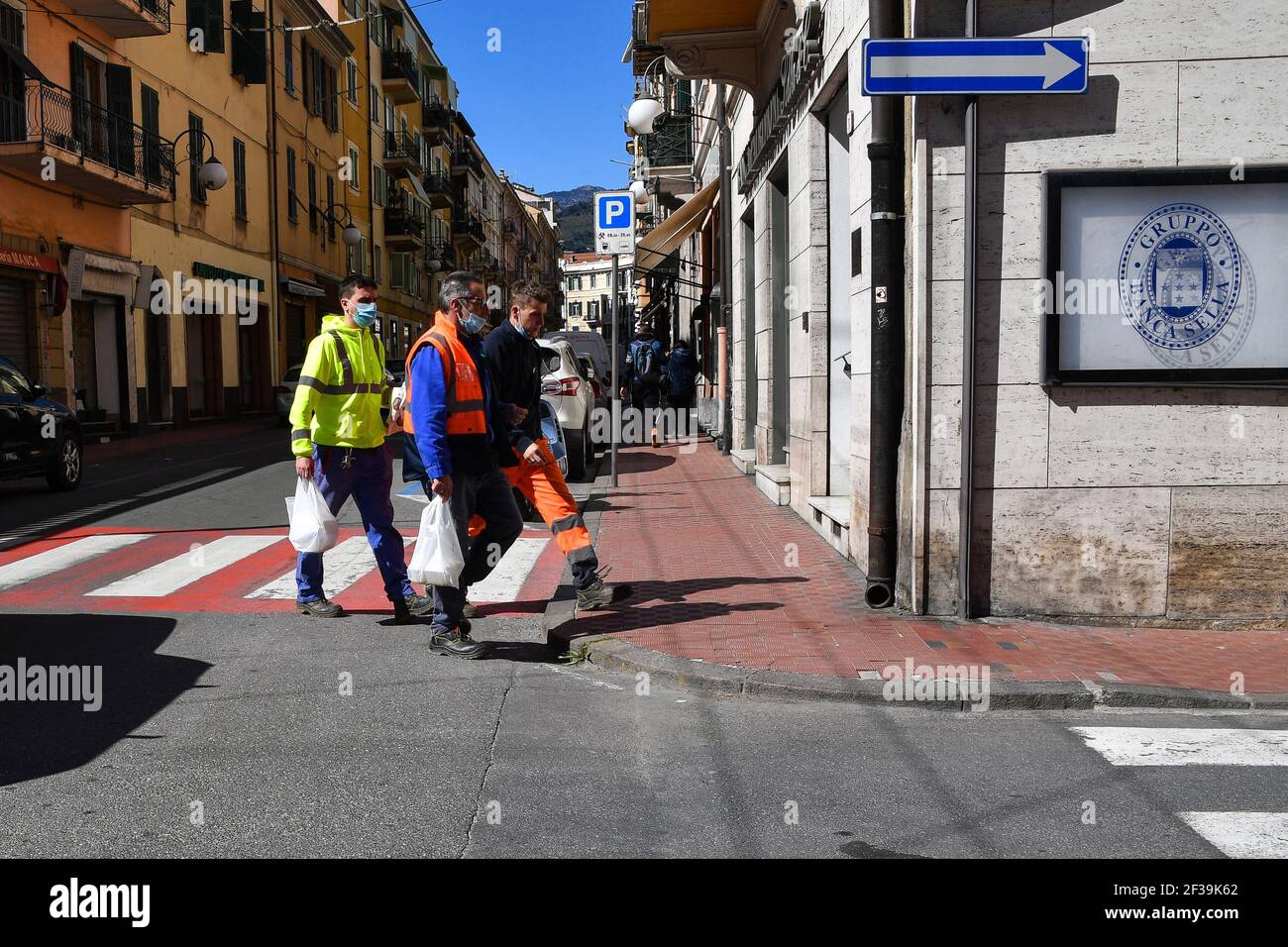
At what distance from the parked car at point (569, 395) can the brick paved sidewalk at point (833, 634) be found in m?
4.87

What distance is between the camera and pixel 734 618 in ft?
21.9

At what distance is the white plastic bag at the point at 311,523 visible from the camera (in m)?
6.78

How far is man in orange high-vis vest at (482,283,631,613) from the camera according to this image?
6.82 meters

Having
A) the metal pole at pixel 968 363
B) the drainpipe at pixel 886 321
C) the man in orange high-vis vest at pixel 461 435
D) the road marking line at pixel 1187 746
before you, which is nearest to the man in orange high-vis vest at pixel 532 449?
the man in orange high-vis vest at pixel 461 435

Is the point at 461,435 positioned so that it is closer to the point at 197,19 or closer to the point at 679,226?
the point at 679,226

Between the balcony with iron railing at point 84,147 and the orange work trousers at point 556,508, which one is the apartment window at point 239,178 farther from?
the orange work trousers at point 556,508

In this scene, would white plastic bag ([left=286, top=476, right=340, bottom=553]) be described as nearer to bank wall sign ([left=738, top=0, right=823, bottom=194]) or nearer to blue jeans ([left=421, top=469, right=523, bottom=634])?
blue jeans ([left=421, top=469, right=523, bottom=634])

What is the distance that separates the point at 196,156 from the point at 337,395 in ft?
73.7

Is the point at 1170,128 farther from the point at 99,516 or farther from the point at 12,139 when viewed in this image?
the point at 12,139

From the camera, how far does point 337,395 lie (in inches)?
271
